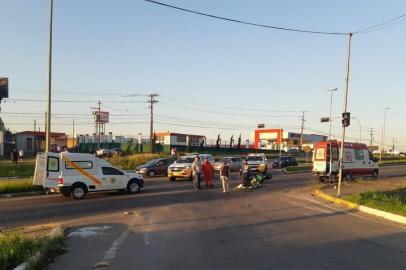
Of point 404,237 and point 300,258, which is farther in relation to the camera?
point 404,237

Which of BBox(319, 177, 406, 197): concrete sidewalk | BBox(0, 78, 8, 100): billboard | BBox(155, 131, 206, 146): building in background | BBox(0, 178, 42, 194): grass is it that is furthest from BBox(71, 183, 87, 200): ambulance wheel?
BBox(155, 131, 206, 146): building in background

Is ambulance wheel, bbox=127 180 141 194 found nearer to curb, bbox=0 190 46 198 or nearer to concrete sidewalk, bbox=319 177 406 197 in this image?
curb, bbox=0 190 46 198

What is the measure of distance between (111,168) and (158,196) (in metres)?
2.67

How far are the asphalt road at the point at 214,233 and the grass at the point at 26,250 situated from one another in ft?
0.83

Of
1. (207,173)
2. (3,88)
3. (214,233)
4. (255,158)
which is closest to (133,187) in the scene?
(207,173)

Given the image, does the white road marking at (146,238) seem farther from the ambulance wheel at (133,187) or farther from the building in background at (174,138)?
the building in background at (174,138)

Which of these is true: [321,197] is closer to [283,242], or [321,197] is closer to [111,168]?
[111,168]

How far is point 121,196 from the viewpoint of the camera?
21.7m

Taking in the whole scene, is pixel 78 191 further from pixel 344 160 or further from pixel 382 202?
pixel 344 160

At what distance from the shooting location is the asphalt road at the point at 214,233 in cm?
836

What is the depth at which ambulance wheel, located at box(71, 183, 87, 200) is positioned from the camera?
67.5ft

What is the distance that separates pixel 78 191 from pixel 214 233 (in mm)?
10931

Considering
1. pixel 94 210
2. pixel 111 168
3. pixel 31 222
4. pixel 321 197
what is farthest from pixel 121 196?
pixel 321 197

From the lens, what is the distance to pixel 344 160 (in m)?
30.7
